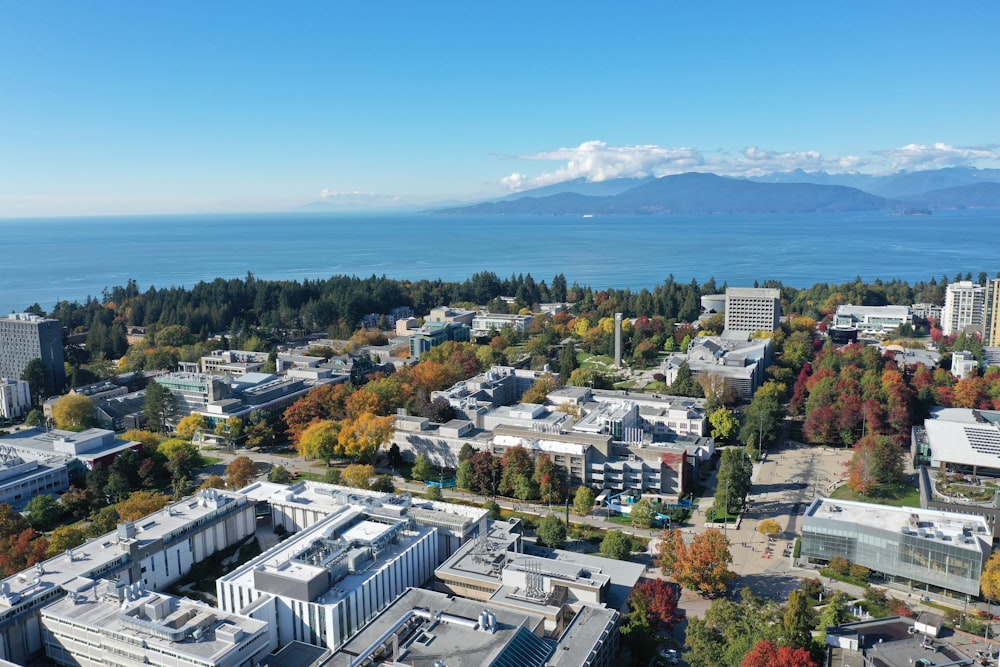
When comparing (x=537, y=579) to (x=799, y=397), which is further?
(x=799, y=397)

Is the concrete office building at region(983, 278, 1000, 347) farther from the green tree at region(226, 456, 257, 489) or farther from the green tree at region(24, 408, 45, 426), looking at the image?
the green tree at region(24, 408, 45, 426)

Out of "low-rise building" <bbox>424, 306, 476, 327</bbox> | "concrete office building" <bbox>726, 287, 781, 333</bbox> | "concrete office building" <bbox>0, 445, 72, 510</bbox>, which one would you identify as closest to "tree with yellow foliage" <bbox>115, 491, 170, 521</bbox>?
"concrete office building" <bbox>0, 445, 72, 510</bbox>

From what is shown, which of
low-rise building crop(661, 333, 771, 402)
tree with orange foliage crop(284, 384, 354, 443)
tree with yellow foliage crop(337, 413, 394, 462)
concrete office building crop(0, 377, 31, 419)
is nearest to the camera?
tree with yellow foliage crop(337, 413, 394, 462)

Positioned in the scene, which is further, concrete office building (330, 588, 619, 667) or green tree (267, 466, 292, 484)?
green tree (267, 466, 292, 484)

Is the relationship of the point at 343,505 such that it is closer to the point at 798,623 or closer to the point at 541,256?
the point at 798,623

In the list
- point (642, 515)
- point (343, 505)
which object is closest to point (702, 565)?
point (642, 515)

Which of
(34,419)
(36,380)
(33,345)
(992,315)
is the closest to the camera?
(34,419)

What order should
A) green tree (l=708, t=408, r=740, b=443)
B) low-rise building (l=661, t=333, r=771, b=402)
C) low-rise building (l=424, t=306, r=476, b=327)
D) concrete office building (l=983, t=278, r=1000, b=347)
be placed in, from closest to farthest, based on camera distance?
1. green tree (l=708, t=408, r=740, b=443)
2. low-rise building (l=661, t=333, r=771, b=402)
3. concrete office building (l=983, t=278, r=1000, b=347)
4. low-rise building (l=424, t=306, r=476, b=327)
